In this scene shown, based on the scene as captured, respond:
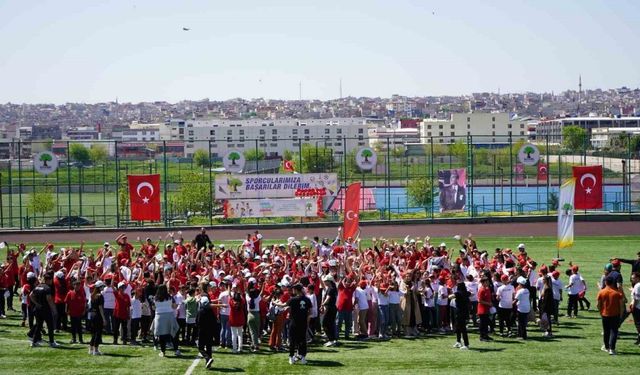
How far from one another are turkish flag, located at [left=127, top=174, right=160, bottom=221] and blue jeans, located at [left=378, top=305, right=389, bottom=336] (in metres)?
25.4

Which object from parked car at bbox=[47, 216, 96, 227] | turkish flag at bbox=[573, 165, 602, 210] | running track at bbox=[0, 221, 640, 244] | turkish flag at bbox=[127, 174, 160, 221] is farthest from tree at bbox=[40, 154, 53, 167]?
turkish flag at bbox=[573, 165, 602, 210]

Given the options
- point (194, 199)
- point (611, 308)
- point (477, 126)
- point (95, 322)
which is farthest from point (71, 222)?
point (477, 126)

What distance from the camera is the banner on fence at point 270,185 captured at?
163 ft

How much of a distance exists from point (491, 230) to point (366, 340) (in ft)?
84.8

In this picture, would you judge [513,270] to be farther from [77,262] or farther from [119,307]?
[77,262]

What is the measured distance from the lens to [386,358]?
64.8 feet

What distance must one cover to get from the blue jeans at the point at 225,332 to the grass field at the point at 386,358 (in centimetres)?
43

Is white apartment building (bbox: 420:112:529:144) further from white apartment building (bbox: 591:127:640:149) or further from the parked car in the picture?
the parked car

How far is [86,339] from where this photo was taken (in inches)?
864

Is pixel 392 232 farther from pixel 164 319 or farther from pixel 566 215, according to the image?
pixel 164 319

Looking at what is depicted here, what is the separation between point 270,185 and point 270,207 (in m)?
1.10

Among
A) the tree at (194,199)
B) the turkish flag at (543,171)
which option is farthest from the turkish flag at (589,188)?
the tree at (194,199)

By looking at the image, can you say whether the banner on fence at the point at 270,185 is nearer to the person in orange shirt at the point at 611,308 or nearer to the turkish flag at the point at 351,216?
the turkish flag at the point at 351,216

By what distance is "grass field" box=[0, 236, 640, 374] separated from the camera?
1867cm
